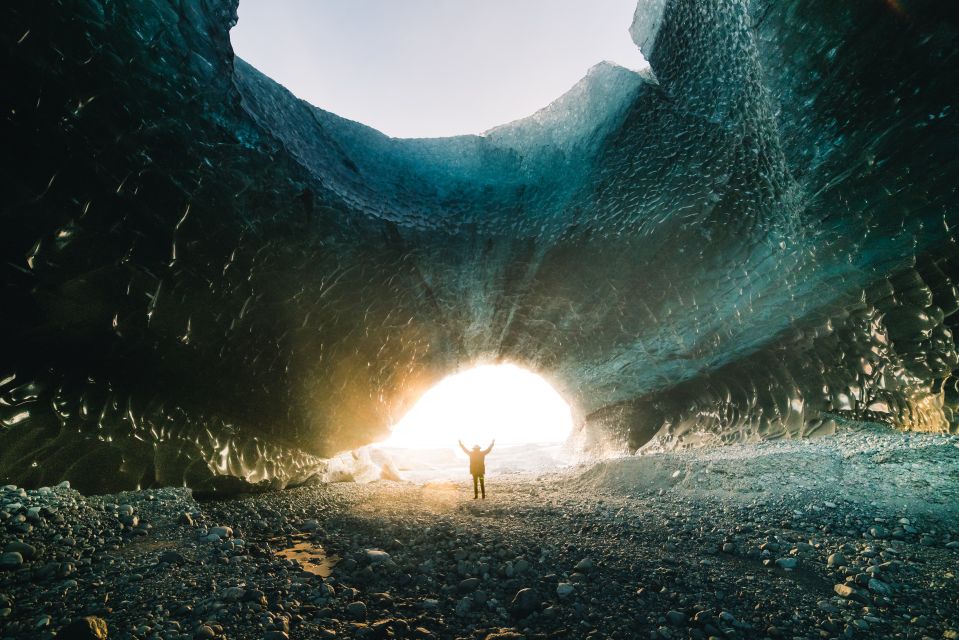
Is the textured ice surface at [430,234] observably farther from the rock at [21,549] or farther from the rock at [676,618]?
the rock at [676,618]

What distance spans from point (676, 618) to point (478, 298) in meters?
5.57

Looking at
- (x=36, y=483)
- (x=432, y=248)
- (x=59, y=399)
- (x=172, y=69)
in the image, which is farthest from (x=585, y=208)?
(x=36, y=483)

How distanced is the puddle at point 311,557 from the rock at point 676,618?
6.15 feet

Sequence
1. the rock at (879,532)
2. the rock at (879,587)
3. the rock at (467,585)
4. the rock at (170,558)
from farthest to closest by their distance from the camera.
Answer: the rock at (879,532)
the rock at (170,558)
the rock at (467,585)
the rock at (879,587)

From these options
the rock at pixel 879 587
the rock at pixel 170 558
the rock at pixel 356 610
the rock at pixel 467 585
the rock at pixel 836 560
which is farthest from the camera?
the rock at pixel 170 558

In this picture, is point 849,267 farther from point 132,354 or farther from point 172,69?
point 132,354

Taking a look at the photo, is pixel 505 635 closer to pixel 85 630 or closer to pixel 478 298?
pixel 85 630

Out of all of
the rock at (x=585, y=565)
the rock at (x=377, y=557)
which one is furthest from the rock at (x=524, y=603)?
the rock at (x=377, y=557)

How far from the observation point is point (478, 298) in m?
6.79

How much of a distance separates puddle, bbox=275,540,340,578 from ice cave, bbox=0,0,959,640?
0.57 ft

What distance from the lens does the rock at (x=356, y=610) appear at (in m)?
1.64

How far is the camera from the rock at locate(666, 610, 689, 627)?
1579 millimetres

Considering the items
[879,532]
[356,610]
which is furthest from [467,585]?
[879,532]

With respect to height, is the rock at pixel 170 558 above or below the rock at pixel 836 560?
above
